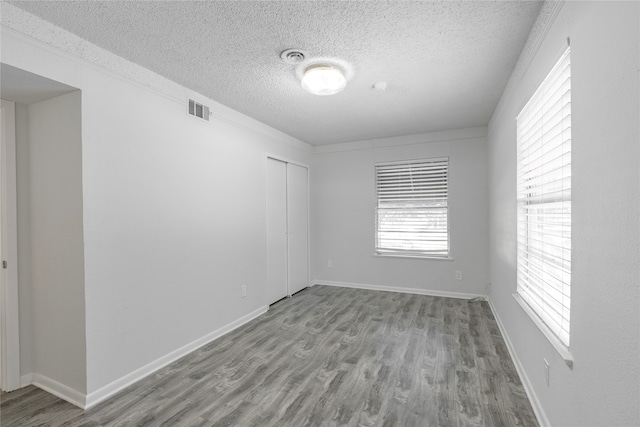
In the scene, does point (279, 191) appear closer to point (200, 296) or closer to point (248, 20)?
point (200, 296)

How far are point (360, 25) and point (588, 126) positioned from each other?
1332 millimetres

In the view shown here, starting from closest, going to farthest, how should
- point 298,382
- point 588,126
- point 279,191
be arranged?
point 588,126 → point 298,382 → point 279,191

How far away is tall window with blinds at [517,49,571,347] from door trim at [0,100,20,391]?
354 centimetres

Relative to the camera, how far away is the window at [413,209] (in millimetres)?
4527

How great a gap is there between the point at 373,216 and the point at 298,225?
48.2 inches

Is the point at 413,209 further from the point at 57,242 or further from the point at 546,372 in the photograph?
the point at 57,242

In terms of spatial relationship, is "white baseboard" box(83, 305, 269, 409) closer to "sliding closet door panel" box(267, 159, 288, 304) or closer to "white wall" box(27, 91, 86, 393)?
"white wall" box(27, 91, 86, 393)

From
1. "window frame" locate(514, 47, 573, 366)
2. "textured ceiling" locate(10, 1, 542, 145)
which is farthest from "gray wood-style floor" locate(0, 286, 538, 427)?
Answer: "textured ceiling" locate(10, 1, 542, 145)

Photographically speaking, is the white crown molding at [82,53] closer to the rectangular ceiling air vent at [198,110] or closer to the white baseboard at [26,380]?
the rectangular ceiling air vent at [198,110]

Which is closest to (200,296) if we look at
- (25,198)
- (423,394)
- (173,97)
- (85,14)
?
(25,198)

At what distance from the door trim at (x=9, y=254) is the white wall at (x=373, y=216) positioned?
3723mm

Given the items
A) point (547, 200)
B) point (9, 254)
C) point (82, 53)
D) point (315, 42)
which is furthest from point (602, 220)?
point (9, 254)

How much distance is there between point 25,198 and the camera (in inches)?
88.3

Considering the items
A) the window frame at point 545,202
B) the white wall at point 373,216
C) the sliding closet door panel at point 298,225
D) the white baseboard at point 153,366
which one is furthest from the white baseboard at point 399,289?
the window frame at point 545,202
